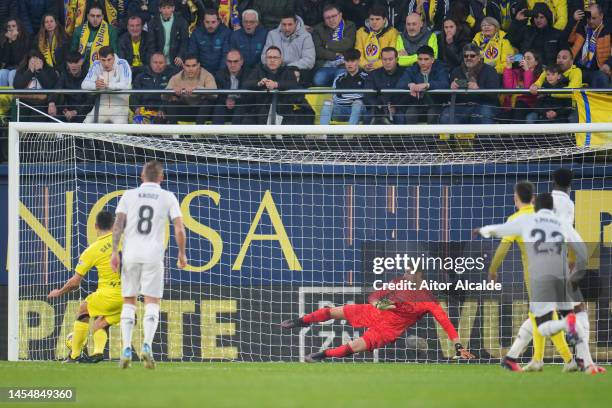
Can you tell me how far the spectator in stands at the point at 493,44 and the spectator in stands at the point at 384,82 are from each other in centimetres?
120

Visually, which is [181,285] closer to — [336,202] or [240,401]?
[336,202]

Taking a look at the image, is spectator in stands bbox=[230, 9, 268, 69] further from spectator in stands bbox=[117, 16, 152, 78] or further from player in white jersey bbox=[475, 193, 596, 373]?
player in white jersey bbox=[475, 193, 596, 373]

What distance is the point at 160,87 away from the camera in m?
15.8


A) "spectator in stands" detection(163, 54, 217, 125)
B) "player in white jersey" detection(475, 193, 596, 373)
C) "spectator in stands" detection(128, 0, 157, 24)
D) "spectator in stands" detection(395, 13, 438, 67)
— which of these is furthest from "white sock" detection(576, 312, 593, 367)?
"spectator in stands" detection(128, 0, 157, 24)

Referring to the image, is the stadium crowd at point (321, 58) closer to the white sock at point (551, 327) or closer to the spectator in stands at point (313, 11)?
the spectator in stands at point (313, 11)

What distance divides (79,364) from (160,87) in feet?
15.6

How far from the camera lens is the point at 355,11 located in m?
16.8

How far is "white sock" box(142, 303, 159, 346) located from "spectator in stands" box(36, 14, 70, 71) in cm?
672

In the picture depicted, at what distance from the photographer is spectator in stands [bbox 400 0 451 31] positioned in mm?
16562

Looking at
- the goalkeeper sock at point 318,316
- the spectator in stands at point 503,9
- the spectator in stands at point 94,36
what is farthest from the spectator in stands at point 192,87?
the spectator in stands at point 503,9

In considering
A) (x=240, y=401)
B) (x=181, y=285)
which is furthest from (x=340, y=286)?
(x=240, y=401)

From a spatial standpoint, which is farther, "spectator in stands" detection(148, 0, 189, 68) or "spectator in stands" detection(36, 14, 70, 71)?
"spectator in stands" detection(36, 14, 70, 71)

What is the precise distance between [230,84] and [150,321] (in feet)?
18.8

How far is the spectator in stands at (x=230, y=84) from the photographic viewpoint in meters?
15.6
